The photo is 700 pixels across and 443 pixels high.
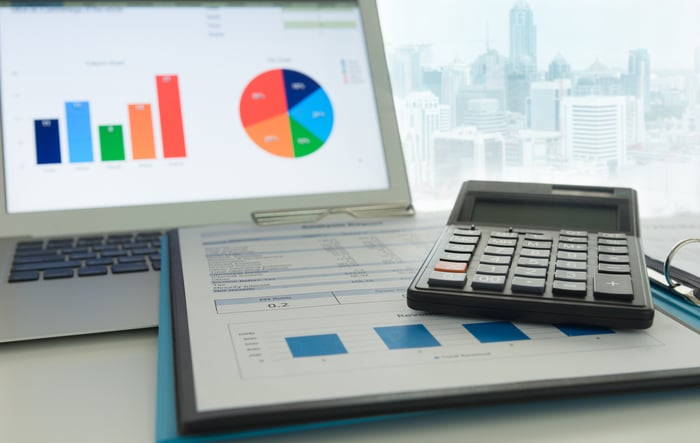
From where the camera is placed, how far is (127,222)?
2.34 feet

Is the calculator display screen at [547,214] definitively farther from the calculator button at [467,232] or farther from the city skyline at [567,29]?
the city skyline at [567,29]

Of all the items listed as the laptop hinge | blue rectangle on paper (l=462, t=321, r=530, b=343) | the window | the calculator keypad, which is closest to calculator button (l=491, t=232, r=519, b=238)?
the calculator keypad

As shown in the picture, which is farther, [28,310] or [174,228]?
[174,228]

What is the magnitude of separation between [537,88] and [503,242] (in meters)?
0.42

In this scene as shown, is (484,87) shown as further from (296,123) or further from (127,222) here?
(127,222)

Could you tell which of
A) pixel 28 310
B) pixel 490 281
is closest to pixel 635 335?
pixel 490 281

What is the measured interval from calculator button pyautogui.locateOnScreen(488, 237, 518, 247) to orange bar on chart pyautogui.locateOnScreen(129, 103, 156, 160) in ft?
1.25

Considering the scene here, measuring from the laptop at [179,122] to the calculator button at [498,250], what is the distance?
0.84ft

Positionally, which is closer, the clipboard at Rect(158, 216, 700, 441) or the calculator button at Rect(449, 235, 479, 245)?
the clipboard at Rect(158, 216, 700, 441)

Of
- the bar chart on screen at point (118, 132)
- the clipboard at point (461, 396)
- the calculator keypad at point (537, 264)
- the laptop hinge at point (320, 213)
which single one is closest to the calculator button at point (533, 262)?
the calculator keypad at point (537, 264)

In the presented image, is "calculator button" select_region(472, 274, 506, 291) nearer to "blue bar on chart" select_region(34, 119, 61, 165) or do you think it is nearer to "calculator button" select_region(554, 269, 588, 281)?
"calculator button" select_region(554, 269, 588, 281)

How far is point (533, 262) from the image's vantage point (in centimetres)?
47

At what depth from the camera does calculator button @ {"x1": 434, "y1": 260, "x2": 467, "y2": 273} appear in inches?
18.3

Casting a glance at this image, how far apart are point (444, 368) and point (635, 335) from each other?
0.42 feet
